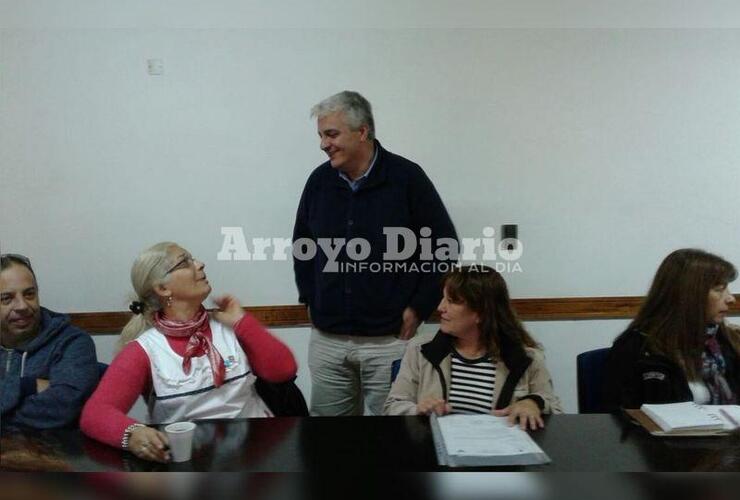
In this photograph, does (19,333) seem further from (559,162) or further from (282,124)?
(559,162)

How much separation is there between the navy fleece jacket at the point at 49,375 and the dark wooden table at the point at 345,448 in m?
0.21

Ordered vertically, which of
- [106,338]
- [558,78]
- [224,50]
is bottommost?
[106,338]

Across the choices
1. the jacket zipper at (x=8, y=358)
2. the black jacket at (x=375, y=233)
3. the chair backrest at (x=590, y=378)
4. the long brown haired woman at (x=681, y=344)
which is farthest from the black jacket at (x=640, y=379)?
the jacket zipper at (x=8, y=358)

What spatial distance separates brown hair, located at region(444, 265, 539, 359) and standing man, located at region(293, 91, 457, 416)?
→ 0.43 metres

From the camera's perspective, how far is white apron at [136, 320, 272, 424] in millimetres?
1644

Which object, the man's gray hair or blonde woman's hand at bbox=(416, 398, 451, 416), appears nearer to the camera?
blonde woman's hand at bbox=(416, 398, 451, 416)

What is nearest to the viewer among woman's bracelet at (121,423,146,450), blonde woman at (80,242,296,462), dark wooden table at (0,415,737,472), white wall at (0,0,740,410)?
dark wooden table at (0,415,737,472)

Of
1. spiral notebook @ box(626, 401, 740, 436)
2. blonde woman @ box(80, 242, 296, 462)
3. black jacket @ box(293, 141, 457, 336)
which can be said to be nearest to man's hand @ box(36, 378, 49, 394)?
blonde woman @ box(80, 242, 296, 462)

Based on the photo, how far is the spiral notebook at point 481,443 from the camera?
1.22 meters

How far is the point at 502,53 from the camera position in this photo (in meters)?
2.43

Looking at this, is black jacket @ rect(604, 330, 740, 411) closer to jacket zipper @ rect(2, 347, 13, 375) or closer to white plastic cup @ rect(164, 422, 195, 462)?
white plastic cup @ rect(164, 422, 195, 462)

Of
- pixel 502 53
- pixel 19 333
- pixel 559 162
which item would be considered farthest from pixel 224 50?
pixel 559 162

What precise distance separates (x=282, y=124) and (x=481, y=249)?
1009 millimetres

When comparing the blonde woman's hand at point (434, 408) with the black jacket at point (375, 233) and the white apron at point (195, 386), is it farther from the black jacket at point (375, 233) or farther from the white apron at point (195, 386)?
the black jacket at point (375, 233)
